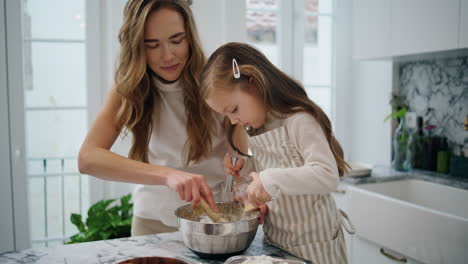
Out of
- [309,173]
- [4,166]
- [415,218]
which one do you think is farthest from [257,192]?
[4,166]

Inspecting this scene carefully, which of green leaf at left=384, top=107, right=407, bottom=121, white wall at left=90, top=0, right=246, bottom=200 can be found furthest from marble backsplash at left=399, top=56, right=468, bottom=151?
white wall at left=90, top=0, right=246, bottom=200

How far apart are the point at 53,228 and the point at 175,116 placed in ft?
6.25

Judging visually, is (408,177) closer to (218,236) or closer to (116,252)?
(218,236)

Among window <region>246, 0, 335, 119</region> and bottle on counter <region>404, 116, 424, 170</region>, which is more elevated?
window <region>246, 0, 335, 119</region>

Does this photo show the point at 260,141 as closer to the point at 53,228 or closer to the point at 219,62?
the point at 219,62

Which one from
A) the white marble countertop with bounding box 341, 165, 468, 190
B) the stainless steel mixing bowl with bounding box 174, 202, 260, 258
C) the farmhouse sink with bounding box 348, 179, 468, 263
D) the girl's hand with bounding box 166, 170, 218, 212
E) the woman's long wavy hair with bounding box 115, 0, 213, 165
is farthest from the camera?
the white marble countertop with bounding box 341, 165, 468, 190

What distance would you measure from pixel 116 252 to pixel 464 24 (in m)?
1.96

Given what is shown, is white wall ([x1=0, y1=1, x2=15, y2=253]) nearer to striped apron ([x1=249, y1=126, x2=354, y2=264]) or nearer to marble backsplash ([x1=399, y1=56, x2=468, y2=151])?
striped apron ([x1=249, y1=126, x2=354, y2=264])

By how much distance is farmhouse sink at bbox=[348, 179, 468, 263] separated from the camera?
1842 millimetres

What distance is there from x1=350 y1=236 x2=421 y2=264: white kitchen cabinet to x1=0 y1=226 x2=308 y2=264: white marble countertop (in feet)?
4.01

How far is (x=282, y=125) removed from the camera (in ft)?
4.16

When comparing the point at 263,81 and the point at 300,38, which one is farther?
the point at 300,38

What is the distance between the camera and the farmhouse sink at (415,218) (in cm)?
184

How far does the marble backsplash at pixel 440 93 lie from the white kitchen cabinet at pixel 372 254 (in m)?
0.86
